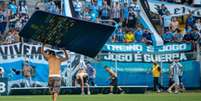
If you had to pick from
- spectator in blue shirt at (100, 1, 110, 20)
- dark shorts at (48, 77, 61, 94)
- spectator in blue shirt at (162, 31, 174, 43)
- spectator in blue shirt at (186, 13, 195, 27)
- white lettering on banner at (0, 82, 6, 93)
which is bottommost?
white lettering on banner at (0, 82, 6, 93)

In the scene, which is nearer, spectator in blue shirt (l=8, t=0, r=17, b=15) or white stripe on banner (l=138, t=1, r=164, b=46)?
white stripe on banner (l=138, t=1, r=164, b=46)

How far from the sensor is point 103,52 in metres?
37.3

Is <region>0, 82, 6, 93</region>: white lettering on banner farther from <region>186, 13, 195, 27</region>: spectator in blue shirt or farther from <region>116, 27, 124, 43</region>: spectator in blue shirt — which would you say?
<region>186, 13, 195, 27</region>: spectator in blue shirt

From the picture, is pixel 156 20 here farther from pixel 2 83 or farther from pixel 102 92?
pixel 2 83

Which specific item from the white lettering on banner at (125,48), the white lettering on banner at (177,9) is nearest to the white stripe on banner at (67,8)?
the white lettering on banner at (125,48)

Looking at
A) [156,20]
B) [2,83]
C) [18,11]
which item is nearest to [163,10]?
[156,20]

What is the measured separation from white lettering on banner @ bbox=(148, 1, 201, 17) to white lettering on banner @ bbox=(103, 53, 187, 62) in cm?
479

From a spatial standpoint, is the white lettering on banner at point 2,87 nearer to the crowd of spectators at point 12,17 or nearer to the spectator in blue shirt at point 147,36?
the crowd of spectators at point 12,17

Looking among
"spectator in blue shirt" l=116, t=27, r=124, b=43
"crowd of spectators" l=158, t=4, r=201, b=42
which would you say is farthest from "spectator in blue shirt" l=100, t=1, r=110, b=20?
"crowd of spectators" l=158, t=4, r=201, b=42

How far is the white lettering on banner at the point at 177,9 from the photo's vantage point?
41.9m

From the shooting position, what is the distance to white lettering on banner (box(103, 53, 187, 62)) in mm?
37375

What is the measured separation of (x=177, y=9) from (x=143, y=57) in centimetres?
592

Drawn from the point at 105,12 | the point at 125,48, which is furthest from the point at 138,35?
the point at 105,12

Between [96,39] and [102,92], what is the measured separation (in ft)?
30.3
